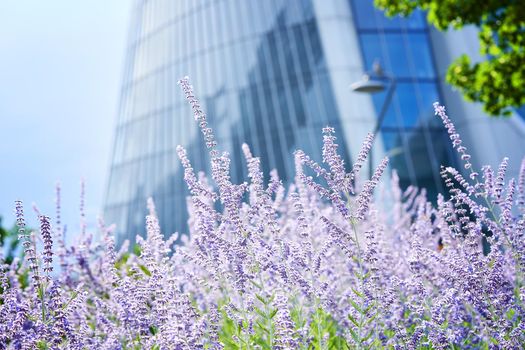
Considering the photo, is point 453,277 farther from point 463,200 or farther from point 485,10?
point 485,10

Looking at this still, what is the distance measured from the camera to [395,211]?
9.00 meters

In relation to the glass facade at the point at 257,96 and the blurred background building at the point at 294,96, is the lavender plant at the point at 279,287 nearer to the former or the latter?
the blurred background building at the point at 294,96

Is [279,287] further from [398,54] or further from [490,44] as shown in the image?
[398,54]

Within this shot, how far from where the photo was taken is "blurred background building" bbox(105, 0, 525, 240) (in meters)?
26.1

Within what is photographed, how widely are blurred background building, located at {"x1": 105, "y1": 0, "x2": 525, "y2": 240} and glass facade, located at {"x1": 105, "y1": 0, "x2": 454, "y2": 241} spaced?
5 cm

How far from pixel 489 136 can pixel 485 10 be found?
15.5 m

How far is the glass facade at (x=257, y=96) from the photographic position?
86.4 ft

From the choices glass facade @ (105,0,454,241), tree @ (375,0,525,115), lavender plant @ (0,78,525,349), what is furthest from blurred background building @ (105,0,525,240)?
lavender plant @ (0,78,525,349)

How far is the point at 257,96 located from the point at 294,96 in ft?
5.91

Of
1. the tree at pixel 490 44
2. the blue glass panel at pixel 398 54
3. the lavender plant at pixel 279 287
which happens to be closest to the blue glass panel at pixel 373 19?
the blue glass panel at pixel 398 54

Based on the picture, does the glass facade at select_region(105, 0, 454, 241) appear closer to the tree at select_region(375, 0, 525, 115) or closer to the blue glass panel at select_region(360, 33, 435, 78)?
the blue glass panel at select_region(360, 33, 435, 78)

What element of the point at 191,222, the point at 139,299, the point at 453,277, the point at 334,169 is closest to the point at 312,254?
the point at 334,169

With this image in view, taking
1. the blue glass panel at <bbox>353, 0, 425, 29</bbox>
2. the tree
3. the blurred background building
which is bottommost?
the tree

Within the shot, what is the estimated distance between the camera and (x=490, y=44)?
1253cm
